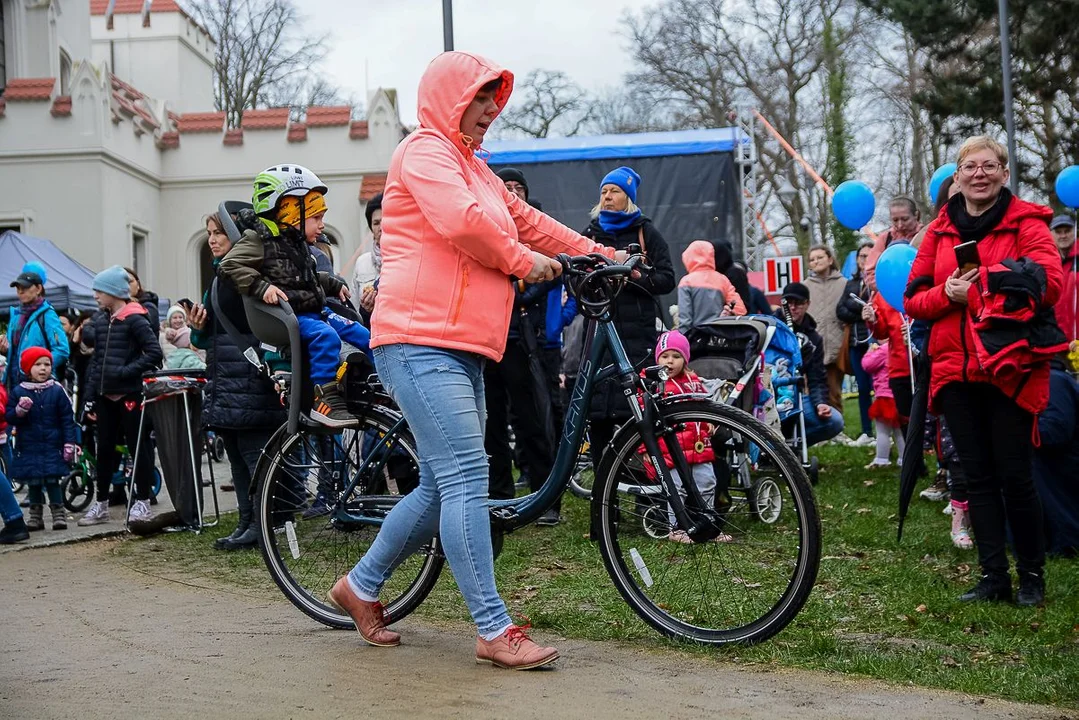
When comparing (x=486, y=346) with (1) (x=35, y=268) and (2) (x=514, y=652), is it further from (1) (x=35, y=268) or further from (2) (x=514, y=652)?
(1) (x=35, y=268)

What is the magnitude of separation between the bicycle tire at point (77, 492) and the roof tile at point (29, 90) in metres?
19.0

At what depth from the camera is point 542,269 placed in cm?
459

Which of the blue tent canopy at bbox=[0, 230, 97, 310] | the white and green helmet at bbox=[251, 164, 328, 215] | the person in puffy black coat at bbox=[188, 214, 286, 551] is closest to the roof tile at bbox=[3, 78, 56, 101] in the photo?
the blue tent canopy at bbox=[0, 230, 97, 310]

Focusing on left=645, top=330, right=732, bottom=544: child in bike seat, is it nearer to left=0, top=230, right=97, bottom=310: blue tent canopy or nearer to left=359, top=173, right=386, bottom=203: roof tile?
left=0, top=230, right=97, bottom=310: blue tent canopy

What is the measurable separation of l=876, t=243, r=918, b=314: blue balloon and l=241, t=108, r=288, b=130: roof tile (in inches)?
1001

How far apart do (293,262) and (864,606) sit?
10.8 ft

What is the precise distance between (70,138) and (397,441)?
2574 centimetres

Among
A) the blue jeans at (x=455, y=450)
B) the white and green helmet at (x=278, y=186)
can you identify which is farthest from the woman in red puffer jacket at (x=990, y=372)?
the white and green helmet at (x=278, y=186)

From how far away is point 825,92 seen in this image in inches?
1603

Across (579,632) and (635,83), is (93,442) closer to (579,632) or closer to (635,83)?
(579,632)

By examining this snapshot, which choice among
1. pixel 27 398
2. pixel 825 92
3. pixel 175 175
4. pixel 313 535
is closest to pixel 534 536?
pixel 313 535

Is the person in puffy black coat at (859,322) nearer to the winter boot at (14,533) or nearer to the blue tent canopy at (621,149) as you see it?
the blue tent canopy at (621,149)

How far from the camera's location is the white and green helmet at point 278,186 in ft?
22.9

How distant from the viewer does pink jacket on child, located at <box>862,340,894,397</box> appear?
11.3 metres
